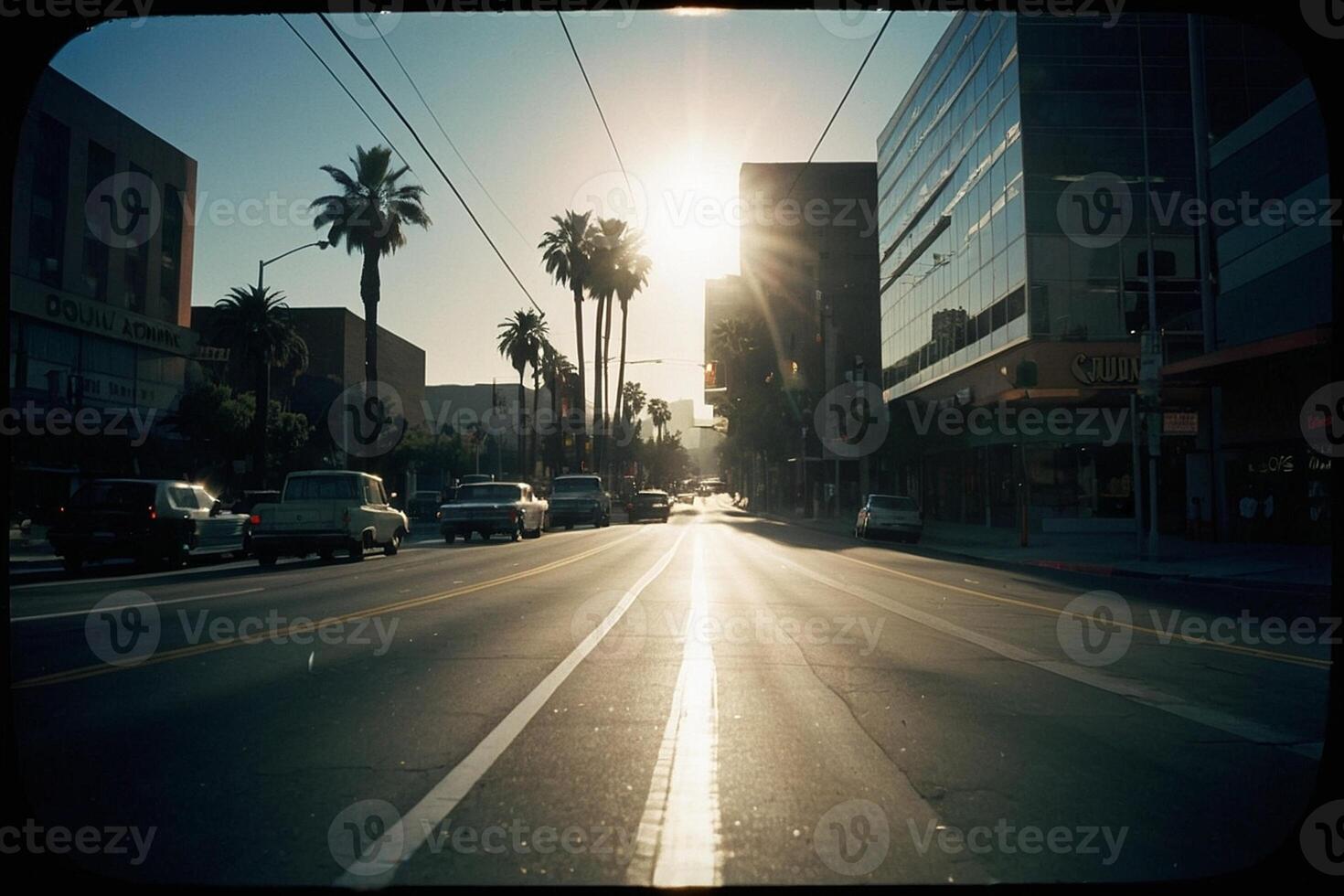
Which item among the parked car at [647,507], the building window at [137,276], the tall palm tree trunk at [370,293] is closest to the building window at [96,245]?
the building window at [137,276]

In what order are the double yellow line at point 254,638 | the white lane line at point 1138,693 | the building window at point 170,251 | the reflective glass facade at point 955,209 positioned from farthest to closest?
the building window at point 170,251 → the reflective glass facade at point 955,209 → the double yellow line at point 254,638 → the white lane line at point 1138,693

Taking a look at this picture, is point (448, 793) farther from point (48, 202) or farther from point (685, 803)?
point (48, 202)

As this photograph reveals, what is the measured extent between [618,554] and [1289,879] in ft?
78.7

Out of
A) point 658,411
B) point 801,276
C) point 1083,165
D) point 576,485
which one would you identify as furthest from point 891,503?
point 658,411

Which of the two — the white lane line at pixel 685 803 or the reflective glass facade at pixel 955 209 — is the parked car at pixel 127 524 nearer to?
the white lane line at pixel 685 803

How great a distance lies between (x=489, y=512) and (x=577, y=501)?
1237 centimetres

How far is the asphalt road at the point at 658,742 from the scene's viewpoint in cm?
436

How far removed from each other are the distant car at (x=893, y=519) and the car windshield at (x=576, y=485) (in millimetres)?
15210

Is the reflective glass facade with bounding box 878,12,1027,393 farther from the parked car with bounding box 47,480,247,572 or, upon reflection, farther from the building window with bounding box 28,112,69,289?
the building window with bounding box 28,112,69,289

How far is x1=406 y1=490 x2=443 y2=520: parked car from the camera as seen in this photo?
62806mm

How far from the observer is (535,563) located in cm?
2372

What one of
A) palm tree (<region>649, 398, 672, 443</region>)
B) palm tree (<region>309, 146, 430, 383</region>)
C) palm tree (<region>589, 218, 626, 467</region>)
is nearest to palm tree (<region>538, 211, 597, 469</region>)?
palm tree (<region>589, 218, 626, 467</region>)

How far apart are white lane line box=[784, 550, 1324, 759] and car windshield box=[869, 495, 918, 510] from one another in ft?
79.3

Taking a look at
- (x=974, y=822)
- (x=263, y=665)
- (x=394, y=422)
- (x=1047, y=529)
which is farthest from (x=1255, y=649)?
(x=394, y=422)
